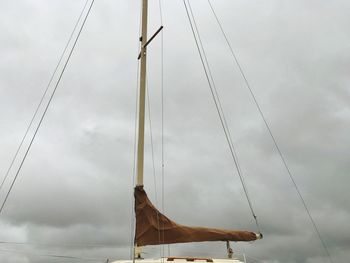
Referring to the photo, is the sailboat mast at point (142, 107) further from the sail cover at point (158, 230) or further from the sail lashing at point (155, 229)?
the sail cover at point (158, 230)

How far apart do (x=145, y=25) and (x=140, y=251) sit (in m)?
9.34

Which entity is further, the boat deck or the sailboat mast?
the sailboat mast

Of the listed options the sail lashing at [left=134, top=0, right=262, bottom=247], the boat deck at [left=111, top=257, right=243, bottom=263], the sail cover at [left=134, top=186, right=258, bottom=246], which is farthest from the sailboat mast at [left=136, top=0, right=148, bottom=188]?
the boat deck at [left=111, top=257, right=243, bottom=263]

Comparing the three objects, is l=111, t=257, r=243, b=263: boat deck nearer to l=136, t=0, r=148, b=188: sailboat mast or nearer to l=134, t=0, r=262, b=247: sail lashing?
l=134, t=0, r=262, b=247: sail lashing

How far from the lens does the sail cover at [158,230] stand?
594 inches

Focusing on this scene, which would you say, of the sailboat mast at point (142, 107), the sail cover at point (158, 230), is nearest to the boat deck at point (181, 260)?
the sail cover at point (158, 230)

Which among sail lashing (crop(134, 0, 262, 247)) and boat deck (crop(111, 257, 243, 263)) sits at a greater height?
sail lashing (crop(134, 0, 262, 247))

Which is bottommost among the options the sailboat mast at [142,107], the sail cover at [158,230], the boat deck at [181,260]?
the boat deck at [181,260]

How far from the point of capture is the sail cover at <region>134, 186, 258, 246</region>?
15.1 metres

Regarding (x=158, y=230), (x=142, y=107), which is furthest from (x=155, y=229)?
(x=142, y=107)

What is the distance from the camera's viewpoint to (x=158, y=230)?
49.7ft

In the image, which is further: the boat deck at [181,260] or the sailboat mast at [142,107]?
the sailboat mast at [142,107]

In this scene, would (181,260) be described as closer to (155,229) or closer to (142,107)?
(155,229)

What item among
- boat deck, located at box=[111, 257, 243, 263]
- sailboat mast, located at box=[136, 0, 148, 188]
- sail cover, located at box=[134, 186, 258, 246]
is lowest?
boat deck, located at box=[111, 257, 243, 263]
